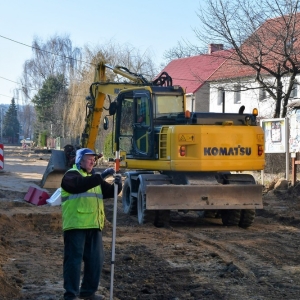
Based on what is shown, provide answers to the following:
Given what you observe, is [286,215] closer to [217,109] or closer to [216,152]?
[216,152]

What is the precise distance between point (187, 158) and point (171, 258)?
Answer: 11.8ft

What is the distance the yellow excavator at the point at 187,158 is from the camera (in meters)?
13.4

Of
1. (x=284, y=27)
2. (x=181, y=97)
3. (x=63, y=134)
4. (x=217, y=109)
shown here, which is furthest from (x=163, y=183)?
(x=63, y=134)

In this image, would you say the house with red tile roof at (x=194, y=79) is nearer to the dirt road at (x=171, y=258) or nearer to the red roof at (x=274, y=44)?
the red roof at (x=274, y=44)

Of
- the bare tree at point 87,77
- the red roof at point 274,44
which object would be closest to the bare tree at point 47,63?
the bare tree at point 87,77

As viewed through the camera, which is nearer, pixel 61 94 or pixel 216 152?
pixel 216 152

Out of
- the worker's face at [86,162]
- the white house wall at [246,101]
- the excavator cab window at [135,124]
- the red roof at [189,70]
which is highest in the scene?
the red roof at [189,70]

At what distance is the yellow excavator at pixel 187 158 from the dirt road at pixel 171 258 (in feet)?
1.72

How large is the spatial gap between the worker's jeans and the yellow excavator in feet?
19.9

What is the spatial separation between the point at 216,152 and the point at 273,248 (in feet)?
9.72

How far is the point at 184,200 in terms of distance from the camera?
1330cm

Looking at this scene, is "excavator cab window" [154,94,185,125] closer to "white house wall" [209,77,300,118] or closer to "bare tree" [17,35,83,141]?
"white house wall" [209,77,300,118]

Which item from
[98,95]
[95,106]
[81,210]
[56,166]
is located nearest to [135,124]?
[98,95]

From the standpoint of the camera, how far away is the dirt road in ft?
26.2
